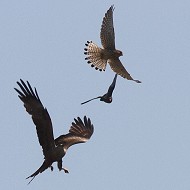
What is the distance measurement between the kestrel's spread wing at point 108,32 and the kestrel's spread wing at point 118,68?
420 millimetres

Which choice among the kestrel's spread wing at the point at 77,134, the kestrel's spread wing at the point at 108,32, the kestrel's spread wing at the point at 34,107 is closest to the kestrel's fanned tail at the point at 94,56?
the kestrel's spread wing at the point at 108,32

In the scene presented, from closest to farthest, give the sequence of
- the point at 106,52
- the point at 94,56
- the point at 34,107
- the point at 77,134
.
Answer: the point at 34,107, the point at 77,134, the point at 94,56, the point at 106,52

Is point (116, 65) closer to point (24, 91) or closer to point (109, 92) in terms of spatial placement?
point (109, 92)

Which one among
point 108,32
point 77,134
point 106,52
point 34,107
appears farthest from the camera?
point 108,32

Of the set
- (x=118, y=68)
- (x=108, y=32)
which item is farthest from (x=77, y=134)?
(x=108, y=32)

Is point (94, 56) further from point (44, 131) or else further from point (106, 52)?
point (44, 131)

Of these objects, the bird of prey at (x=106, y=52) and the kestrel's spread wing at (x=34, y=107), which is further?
the bird of prey at (x=106, y=52)

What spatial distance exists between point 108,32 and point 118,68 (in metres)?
1.18

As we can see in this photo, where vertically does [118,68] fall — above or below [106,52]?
below

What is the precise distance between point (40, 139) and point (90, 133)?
12.3 feet

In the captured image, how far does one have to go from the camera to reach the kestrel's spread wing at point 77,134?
83.3 ft

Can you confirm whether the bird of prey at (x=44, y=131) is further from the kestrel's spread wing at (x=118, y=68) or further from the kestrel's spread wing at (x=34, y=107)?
the kestrel's spread wing at (x=118, y=68)

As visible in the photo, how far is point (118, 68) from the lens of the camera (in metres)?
27.2

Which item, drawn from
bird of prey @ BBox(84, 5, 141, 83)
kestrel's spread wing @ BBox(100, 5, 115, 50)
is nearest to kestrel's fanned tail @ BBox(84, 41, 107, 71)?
bird of prey @ BBox(84, 5, 141, 83)
